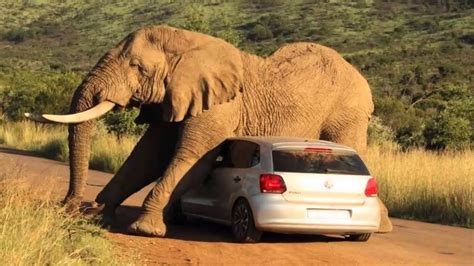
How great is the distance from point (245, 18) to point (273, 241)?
7225cm

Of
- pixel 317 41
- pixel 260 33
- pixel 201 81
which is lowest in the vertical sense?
pixel 260 33

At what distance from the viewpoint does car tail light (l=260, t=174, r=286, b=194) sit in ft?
32.9

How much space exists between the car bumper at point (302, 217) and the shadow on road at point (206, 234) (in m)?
0.62

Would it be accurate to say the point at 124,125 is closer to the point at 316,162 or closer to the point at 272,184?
the point at 316,162

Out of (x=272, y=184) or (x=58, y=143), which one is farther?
(x=58, y=143)

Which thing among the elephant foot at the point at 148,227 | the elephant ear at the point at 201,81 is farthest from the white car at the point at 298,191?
the elephant ear at the point at 201,81

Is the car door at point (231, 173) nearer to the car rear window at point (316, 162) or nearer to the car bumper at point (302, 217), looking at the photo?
the car rear window at point (316, 162)

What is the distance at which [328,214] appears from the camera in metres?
10.1

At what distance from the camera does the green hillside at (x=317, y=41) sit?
96.4ft

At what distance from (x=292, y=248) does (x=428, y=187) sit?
588 centimetres

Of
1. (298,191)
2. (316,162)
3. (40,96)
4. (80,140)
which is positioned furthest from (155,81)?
(40,96)

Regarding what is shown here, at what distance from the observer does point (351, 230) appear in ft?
33.8

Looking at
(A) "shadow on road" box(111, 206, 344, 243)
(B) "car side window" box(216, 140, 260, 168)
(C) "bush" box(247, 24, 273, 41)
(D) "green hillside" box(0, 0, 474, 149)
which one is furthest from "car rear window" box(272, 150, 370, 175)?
(C) "bush" box(247, 24, 273, 41)

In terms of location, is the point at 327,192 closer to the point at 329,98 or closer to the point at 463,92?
the point at 329,98
